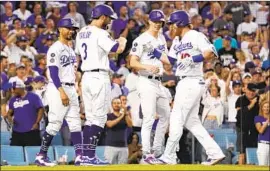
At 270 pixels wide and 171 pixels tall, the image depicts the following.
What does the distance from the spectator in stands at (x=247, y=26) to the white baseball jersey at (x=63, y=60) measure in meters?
8.43

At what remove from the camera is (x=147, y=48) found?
15992mm

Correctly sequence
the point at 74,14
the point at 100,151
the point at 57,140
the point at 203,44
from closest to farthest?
the point at 203,44
the point at 100,151
the point at 57,140
the point at 74,14

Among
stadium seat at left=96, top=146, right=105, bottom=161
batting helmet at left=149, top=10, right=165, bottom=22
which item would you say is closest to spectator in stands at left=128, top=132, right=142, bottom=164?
stadium seat at left=96, top=146, right=105, bottom=161

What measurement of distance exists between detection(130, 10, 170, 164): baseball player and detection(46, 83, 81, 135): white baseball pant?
1116 mm

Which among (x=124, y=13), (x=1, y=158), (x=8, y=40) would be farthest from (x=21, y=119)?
(x=124, y=13)

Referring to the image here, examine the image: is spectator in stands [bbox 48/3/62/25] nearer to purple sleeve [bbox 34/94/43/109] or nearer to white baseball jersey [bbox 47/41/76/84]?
purple sleeve [bbox 34/94/43/109]

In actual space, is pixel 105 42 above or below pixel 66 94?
above

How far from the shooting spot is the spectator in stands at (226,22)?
22922 millimetres

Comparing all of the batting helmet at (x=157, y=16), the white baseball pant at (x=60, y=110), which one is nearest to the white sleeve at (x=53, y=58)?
the white baseball pant at (x=60, y=110)

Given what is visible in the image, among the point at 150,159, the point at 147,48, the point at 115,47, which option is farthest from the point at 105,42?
the point at 150,159

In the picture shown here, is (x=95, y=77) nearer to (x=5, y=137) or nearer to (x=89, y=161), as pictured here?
(x=89, y=161)

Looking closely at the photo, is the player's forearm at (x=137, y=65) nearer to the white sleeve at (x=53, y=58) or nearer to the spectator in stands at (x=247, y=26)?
the white sleeve at (x=53, y=58)

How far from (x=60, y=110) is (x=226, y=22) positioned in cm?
858

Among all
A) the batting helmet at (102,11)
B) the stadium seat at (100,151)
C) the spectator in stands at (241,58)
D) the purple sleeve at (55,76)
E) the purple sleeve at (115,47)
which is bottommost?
the stadium seat at (100,151)
